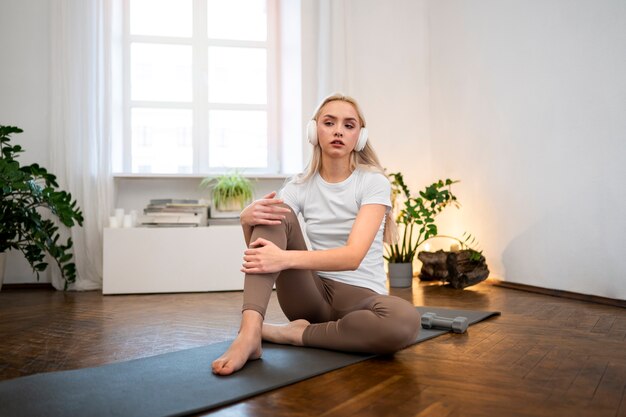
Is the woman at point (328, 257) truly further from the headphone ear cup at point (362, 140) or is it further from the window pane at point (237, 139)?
the window pane at point (237, 139)

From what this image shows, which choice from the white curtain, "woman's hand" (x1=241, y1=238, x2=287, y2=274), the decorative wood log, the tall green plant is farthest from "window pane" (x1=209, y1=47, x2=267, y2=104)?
"woman's hand" (x1=241, y1=238, x2=287, y2=274)

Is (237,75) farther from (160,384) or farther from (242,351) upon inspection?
(160,384)

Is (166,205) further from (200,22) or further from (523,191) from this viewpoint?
(523,191)

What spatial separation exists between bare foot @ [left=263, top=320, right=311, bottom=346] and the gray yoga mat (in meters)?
0.03

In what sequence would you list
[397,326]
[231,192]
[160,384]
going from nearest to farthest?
1. [160,384]
2. [397,326]
3. [231,192]

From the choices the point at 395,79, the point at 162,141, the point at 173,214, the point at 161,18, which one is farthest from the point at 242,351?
the point at 161,18

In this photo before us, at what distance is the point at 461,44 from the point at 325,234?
3.55 metres

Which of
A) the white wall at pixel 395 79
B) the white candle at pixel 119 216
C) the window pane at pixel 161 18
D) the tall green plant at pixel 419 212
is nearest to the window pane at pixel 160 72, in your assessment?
the window pane at pixel 161 18

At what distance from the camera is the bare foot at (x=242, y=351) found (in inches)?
68.1

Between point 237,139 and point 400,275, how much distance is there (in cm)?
207

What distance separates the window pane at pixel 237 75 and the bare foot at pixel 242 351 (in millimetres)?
3878

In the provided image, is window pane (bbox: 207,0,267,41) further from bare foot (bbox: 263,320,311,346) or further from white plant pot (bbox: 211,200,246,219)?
bare foot (bbox: 263,320,311,346)

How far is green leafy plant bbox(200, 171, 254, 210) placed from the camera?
4.79 metres

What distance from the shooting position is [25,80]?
184 inches
